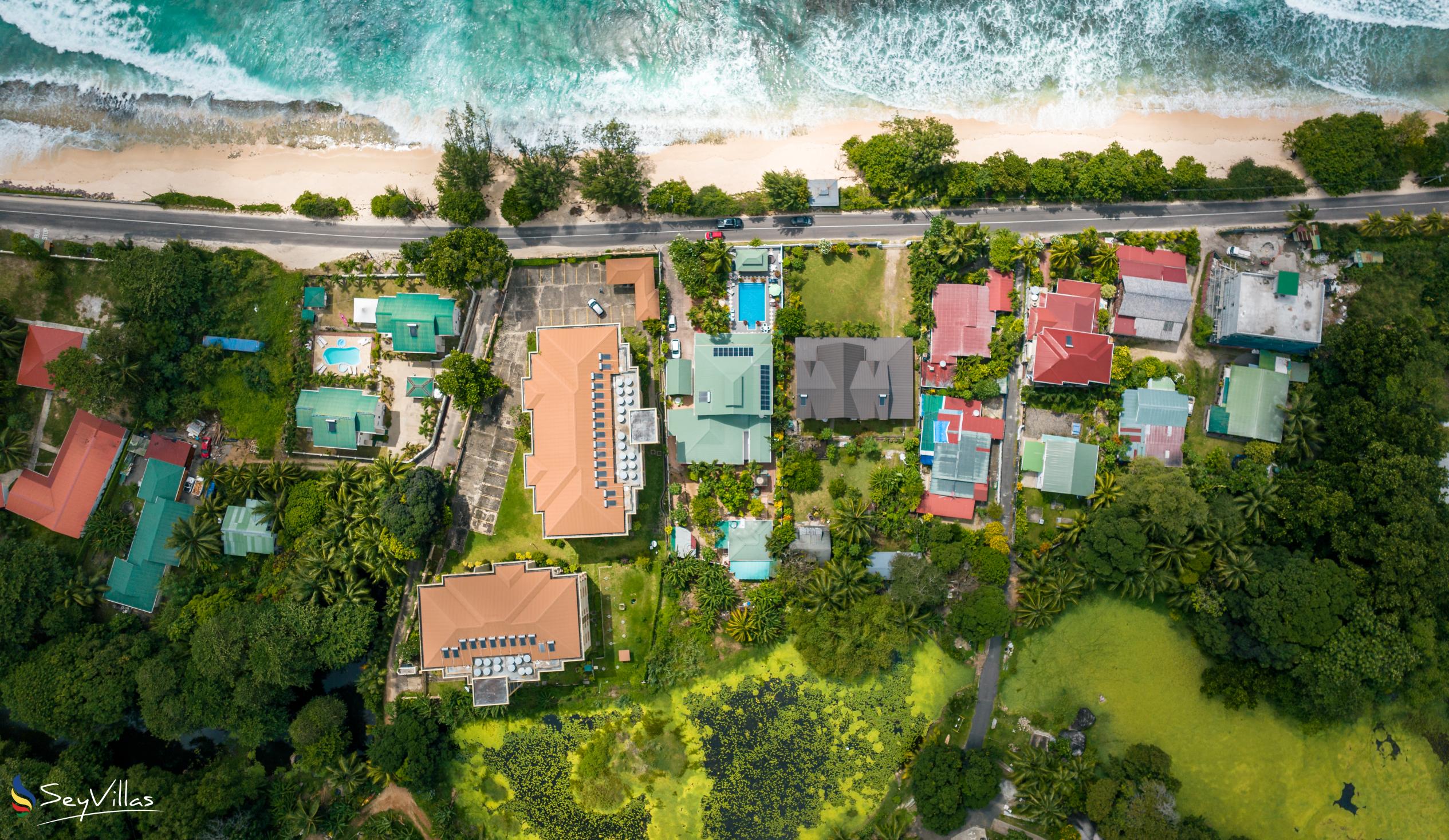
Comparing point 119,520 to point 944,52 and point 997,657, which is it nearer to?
point 997,657

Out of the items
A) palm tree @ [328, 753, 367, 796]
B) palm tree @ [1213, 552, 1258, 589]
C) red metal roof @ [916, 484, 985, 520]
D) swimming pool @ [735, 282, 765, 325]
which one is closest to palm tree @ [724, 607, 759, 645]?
red metal roof @ [916, 484, 985, 520]

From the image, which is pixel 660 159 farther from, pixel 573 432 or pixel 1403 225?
pixel 1403 225

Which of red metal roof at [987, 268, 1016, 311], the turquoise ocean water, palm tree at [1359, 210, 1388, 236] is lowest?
red metal roof at [987, 268, 1016, 311]

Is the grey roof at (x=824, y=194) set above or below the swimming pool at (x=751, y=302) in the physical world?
above

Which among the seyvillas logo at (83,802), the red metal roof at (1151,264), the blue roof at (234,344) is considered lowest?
the seyvillas logo at (83,802)

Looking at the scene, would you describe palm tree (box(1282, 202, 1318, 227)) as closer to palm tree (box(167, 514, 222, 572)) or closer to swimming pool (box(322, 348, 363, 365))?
swimming pool (box(322, 348, 363, 365))

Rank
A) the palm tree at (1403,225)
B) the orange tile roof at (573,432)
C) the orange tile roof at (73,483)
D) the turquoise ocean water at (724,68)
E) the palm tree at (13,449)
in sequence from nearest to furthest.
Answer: the orange tile roof at (573,432) → the palm tree at (1403,225) → the palm tree at (13,449) → the orange tile roof at (73,483) → the turquoise ocean water at (724,68)

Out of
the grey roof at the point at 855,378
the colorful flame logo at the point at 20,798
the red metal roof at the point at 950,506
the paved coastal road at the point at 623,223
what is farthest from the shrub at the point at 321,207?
the red metal roof at the point at 950,506

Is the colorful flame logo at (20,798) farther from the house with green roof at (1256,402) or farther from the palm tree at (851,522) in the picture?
the house with green roof at (1256,402)
